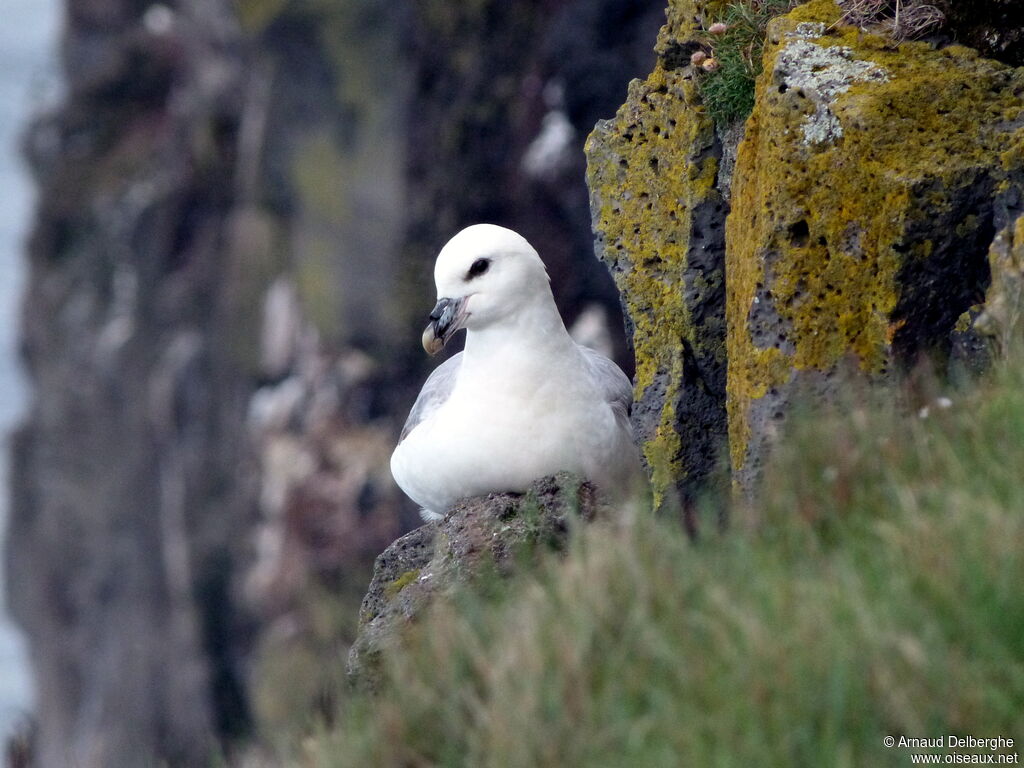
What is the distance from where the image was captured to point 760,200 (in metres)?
3.74

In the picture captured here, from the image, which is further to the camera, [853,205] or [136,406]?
[136,406]

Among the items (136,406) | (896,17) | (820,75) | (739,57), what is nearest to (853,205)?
(820,75)

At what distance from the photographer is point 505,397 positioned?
424 cm

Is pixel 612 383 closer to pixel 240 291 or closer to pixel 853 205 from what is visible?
pixel 853 205

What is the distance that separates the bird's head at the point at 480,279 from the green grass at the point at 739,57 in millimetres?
767

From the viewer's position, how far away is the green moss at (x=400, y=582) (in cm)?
384

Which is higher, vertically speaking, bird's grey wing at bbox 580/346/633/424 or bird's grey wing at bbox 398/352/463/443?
bird's grey wing at bbox 398/352/463/443

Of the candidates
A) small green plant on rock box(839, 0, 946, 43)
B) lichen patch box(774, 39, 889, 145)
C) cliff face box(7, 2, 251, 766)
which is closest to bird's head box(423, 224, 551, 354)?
lichen patch box(774, 39, 889, 145)

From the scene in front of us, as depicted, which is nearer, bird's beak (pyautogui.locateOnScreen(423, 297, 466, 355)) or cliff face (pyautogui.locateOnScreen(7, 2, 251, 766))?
bird's beak (pyautogui.locateOnScreen(423, 297, 466, 355))

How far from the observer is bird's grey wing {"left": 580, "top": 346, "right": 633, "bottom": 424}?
4602 millimetres

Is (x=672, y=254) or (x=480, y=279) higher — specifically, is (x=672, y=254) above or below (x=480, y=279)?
below

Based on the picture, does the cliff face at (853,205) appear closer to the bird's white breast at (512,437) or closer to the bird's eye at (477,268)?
the bird's white breast at (512,437)

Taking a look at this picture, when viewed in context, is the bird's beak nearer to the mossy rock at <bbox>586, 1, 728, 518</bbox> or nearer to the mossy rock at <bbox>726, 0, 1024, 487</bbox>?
the mossy rock at <bbox>586, 1, 728, 518</bbox>

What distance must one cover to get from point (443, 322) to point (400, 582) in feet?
2.79
